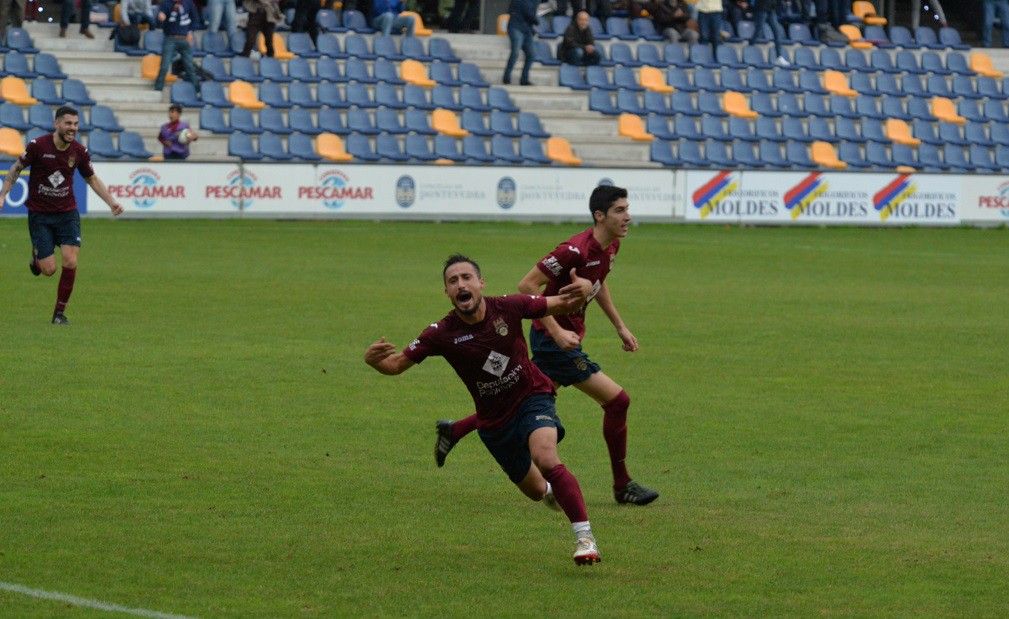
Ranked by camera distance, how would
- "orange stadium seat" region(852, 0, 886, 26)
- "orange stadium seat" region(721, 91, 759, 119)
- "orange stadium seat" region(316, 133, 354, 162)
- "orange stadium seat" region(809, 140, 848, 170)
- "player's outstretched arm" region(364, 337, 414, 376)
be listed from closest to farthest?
"player's outstretched arm" region(364, 337, 414, 376), "orange stadium seat" region(316, 133, 354, 162), "orange stadium seat" region(809, 140, 848, 170), "orange stadium seat" region(721, 91, 759, 119), "orange stadium seat" region(852, 0, 886, 26)

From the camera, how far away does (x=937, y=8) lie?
1906 inches

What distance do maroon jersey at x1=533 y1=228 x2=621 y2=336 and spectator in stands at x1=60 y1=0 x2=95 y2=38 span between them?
2909 centimetres

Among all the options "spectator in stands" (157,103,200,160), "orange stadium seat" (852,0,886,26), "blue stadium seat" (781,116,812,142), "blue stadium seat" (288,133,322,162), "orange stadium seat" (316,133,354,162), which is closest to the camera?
"spectator in stands" (157,103,200,160)

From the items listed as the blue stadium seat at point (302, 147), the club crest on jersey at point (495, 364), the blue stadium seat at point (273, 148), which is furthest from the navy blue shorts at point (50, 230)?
the blue stadium seat at point (302, 147)

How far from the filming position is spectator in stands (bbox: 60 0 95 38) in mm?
36656

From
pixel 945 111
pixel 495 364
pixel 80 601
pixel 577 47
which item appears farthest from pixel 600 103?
pixel 80 601

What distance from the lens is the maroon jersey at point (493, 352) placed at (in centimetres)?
805

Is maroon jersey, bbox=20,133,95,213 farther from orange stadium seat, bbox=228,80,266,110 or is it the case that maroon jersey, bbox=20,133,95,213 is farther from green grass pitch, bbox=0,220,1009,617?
orange stadium seat, bbox=228,80,266,110

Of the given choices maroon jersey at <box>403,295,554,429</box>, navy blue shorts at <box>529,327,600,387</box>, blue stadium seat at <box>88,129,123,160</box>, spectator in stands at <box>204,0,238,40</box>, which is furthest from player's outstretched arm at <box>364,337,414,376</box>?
spectator in stands at <box>204,0,238,40</box>

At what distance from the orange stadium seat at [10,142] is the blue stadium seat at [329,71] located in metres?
7.81

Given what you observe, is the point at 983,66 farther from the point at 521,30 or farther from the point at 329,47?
the point at 329,47

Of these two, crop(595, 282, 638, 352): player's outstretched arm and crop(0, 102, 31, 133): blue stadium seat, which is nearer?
Answer: crop(595, 282, 638, 352): player's outstretched arm

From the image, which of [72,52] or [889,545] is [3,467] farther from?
[72,52]

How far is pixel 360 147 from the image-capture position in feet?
121
